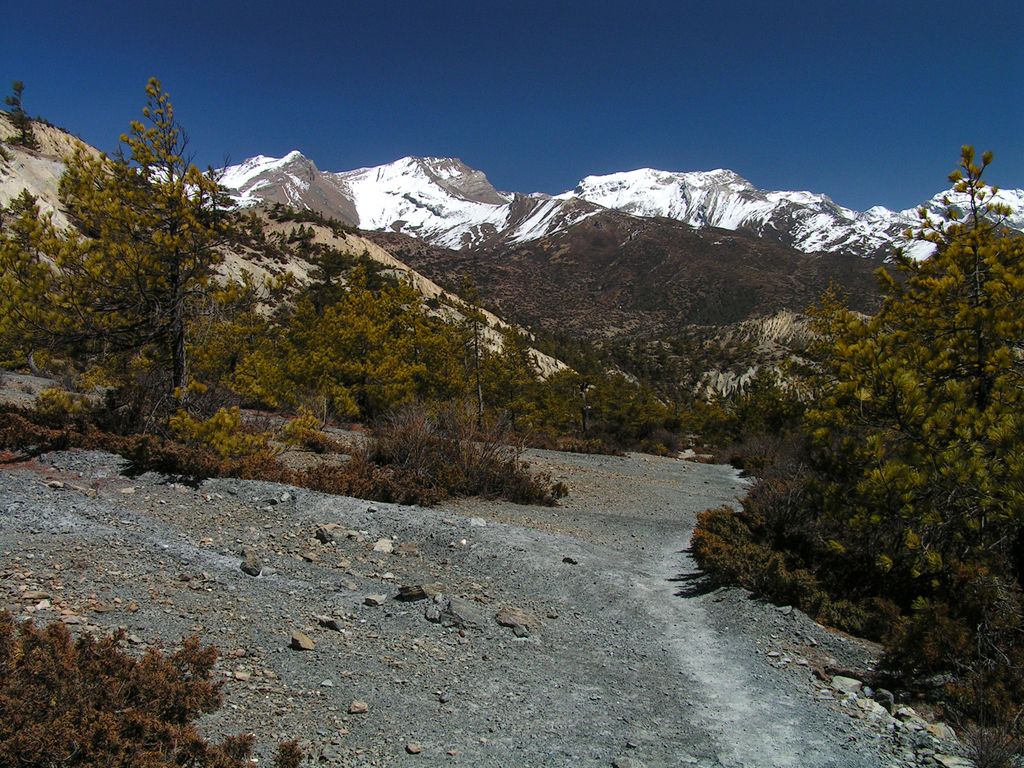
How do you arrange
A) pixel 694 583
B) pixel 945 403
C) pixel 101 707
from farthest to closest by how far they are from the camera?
1. pixel 694 583
2. pixel 945 403
3. pixel 101 707

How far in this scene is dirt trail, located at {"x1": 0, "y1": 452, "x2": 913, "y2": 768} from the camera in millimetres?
3756

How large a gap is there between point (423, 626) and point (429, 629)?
76 millimetres

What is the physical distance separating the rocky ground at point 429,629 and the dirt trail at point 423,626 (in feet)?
0.07

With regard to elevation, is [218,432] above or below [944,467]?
below

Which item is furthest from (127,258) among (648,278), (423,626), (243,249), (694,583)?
(648,278)

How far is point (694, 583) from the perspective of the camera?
7562mm

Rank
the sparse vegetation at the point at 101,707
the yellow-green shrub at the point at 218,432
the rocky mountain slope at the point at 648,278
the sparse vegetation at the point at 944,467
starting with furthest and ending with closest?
the rocky mountain slope at the point at 648,278, the yellow-green shrub at the point at 218,432, the sparse vegetation at the point at 944,467, the sparse vegetation at the point at 101,707

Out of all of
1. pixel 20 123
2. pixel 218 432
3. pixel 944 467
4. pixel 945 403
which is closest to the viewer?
pixel 944 467

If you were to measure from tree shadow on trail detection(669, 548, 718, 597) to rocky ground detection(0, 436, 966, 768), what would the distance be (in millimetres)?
36

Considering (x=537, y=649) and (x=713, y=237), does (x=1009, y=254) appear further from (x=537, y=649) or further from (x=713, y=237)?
(x=713, y=237)

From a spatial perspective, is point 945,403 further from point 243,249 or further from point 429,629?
point 243,249

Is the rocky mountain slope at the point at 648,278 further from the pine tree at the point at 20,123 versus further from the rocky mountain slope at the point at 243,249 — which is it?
the pine tree at the point at 20,123

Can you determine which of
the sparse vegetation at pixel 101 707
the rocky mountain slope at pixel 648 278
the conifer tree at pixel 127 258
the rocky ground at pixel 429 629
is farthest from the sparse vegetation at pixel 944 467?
the rocky mountain slope at pixel 648 278

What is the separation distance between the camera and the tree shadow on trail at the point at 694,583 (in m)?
7.17
